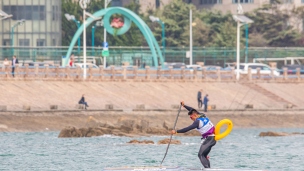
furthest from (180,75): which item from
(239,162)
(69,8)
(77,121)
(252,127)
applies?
(69,8)

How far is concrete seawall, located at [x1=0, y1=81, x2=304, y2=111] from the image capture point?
62.2m

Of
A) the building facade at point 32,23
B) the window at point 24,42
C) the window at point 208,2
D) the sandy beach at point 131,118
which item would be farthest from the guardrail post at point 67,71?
the window at point 208,2

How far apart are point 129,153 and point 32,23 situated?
203 ft

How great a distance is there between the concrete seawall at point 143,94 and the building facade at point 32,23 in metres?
33.8

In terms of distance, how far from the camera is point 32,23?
4087 inches

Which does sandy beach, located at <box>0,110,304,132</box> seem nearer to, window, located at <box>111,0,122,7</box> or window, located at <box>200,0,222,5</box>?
window, located at <box>200,0,222,5</box>

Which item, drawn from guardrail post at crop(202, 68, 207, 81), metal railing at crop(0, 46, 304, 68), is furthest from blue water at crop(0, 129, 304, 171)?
metal railing at crop(0, 46, 304, 68)

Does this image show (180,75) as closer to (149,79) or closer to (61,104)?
(149,79)

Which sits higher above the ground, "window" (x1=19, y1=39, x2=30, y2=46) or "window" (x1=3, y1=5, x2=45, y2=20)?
"window" (x1=3, y1=5, x2=45, y2=20)

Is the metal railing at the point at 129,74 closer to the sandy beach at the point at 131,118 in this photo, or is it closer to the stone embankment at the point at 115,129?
the sandy beach at the point at 131,118

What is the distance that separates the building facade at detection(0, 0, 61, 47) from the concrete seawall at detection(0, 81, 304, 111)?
3377 cm

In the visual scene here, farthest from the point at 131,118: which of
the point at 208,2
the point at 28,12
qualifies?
the point at 208,2

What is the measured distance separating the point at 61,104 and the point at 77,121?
477cm

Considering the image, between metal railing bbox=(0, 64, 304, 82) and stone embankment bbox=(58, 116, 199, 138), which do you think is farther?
metal railing bbox=(0, 64, 304, 82)
